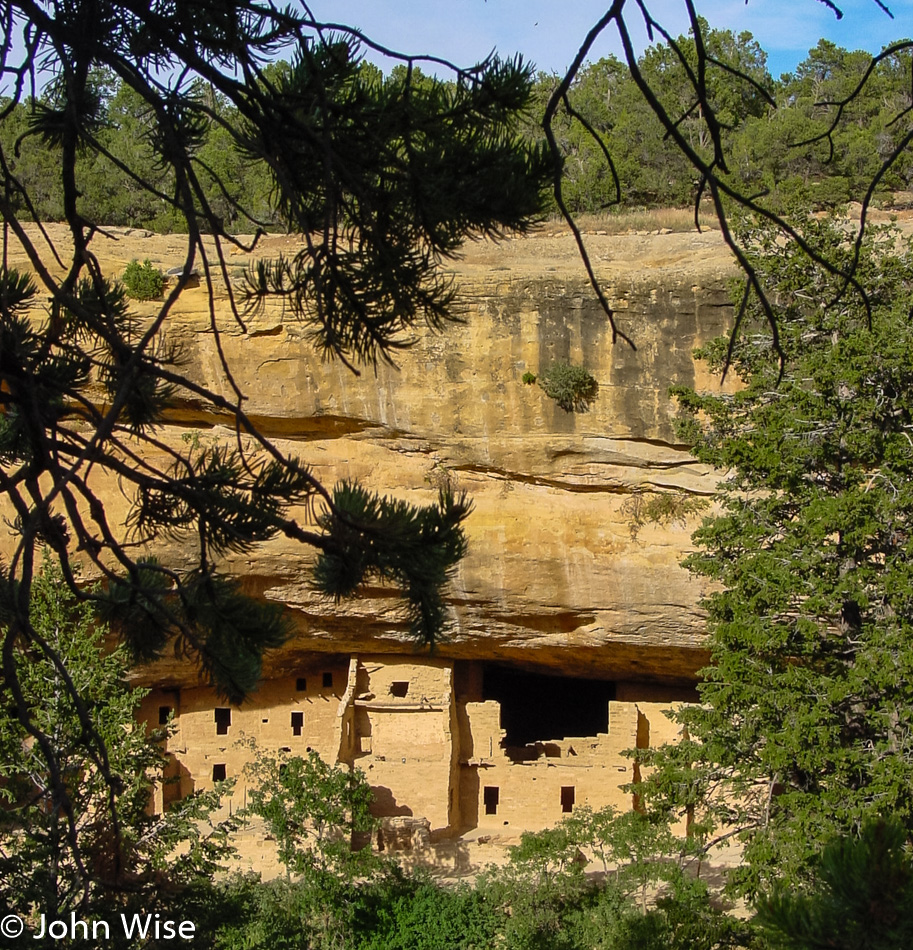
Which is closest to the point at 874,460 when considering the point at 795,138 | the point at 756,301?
the point at 756,301

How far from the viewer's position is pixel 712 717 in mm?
8062

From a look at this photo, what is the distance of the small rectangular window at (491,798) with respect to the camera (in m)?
12.7

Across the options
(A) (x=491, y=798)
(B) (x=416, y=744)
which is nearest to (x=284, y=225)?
(B) (x=416, y=744)

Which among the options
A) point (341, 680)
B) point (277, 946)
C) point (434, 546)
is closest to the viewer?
point (434, 546)

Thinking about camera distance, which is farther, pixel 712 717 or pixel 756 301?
pixel 756 301

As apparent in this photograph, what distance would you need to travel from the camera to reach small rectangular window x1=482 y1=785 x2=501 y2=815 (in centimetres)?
1274

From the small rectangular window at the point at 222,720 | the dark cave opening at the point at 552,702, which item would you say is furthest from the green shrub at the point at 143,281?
the dark cave opening at the point at 552,702

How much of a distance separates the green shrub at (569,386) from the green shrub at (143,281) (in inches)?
156

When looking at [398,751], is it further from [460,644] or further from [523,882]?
[523,882]

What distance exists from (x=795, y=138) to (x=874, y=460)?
1252cm

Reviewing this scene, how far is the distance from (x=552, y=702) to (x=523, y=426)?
18.0 feet

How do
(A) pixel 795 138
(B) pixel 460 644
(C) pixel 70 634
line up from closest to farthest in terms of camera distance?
(C) pixel 70 634 → (B) pixel 460 644 → (A) pixel 795 138

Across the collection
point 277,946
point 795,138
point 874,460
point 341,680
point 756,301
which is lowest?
point 277,946

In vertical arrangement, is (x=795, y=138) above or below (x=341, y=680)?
above
